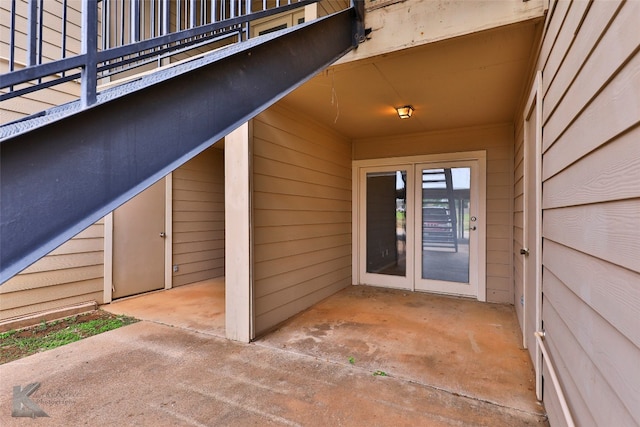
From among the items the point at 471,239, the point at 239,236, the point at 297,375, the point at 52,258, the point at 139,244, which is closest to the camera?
the point at 297,375

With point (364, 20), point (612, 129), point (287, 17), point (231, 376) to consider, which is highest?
point (287, 17)

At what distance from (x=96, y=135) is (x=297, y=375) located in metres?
2.08

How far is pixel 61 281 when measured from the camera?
3.60m

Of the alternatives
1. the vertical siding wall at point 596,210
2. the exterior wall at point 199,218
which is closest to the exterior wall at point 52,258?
the exterior wall at point 199,218

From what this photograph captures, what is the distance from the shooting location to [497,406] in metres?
1.89

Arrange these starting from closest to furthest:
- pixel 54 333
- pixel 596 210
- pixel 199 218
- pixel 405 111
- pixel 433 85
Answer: pixel 596 210, pixel 433 85, pixel 54 333, pixel 405 111, pixel 199 218

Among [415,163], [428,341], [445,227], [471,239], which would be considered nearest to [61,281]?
[428,341]

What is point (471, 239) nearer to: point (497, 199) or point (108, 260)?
point (497, 199)

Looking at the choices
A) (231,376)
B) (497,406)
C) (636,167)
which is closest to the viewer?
(636,167)

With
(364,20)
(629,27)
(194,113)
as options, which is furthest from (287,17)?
(629,27)

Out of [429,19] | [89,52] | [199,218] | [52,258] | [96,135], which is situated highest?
[429,19]

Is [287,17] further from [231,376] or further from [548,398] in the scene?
[548,398]

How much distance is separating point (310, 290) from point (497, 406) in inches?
92.2

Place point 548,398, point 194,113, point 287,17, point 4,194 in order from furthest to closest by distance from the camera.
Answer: point 287,17, point 548,398, point 194,113, point 4,194
